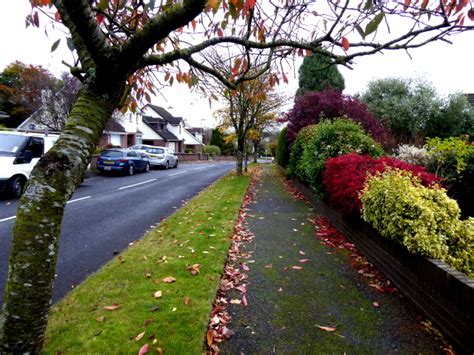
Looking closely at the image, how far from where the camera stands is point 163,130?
183 ft

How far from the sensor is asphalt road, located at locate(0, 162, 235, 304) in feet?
16.1

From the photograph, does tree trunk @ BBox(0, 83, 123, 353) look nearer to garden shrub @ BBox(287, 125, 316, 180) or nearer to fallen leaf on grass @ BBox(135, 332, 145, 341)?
fallen leaf on grass @ BBox(135, 332, 145, 341)

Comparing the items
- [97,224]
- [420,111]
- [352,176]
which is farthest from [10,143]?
[420,111]

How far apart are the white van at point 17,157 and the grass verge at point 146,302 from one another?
280 inches

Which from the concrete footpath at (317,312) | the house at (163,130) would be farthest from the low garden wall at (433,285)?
the house at (163,130)

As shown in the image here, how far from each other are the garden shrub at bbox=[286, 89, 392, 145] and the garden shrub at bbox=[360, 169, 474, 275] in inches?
323

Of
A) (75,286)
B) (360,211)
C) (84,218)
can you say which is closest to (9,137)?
(84,218)

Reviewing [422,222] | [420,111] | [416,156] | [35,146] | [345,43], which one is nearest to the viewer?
[345,43]

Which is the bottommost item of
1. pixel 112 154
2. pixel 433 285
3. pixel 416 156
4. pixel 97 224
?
pixel 97 224

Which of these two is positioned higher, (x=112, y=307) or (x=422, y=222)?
(x=422, y=222)

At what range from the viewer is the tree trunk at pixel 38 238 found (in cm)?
215

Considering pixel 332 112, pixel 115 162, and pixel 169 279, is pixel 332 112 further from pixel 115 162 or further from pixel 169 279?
pixel 115 162

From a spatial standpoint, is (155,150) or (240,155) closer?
(240,155)

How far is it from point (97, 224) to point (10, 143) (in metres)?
6.29
